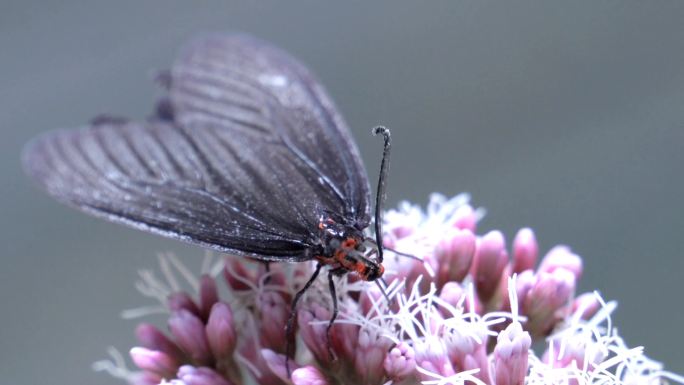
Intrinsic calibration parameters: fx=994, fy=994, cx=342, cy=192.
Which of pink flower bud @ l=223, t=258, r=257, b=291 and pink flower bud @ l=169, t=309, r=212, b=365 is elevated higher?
pink flower bud @ l=223, t=258, r=257, b=291

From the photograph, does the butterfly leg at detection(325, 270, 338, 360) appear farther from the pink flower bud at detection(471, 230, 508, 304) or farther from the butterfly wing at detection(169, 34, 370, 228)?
the pink flower bud at detection(471, 230, 508, 304)

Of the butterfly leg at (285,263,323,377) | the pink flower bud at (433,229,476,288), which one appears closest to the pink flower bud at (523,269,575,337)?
the pink flower bud at (433,229,476,288)

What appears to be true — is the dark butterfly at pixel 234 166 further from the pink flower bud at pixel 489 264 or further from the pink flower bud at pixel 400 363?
the pink flower bud at pixel 489 264

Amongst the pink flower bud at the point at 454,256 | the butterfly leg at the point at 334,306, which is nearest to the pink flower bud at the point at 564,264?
the pink flower bud at the point at 454,256

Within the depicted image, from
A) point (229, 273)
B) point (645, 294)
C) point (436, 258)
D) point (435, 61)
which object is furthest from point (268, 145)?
point (435, 61)

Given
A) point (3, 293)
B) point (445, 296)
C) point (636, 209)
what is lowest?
point (445, 296)

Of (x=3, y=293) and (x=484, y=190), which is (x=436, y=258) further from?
(x=3, y=293)
